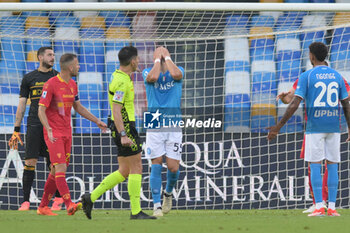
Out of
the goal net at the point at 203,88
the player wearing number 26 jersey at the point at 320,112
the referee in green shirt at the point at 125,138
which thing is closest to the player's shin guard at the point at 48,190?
the referee in green shirt at the point at 125,138

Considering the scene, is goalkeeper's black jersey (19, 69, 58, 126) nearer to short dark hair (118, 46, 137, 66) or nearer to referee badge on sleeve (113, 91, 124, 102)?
short dark hair (118, 46, 137, 66)

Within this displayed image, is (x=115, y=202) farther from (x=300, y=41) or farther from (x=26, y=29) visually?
(x=300, y=41)

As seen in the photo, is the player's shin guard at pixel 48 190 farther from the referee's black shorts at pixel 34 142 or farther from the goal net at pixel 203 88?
the goal net at pixel 203 88

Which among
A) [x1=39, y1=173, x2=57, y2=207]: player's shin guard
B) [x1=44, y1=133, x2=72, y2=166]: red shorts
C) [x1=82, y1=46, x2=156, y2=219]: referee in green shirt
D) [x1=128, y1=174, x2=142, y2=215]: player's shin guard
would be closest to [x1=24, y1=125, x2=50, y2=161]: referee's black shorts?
[x1=39, y1=173, x2=57, y2=207]: player's shin guard

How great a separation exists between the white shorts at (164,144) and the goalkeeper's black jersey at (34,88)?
1.59 m

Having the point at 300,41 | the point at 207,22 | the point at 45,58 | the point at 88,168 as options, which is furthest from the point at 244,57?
the point at 45,58

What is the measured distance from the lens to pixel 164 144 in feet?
24.3

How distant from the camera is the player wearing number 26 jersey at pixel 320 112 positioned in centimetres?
664

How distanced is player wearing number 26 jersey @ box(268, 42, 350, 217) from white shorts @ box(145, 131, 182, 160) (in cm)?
131

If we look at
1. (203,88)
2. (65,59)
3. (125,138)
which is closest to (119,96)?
(125,138)

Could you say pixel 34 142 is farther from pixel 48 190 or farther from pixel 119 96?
pixel 119 96

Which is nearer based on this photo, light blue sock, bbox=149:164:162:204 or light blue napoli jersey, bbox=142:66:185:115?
light blue sock, bbox=149:164:162:204

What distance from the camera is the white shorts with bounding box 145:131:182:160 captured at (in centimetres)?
734

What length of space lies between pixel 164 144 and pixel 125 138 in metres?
1.23
